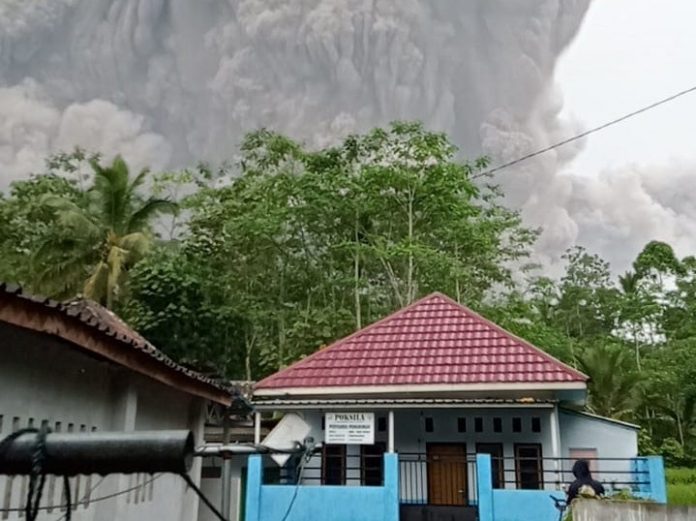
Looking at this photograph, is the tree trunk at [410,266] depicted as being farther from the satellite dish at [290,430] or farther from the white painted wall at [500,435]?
the satellite dish at [290,430]

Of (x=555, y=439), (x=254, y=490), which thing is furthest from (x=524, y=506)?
(x=254, y=490)

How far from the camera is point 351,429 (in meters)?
11.7

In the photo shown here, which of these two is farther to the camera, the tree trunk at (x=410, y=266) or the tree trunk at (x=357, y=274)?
the tree trunk at (x=357, y=274)

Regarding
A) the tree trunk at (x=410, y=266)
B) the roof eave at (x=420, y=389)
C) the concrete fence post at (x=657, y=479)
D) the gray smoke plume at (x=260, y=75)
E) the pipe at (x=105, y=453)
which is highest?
the gray smoke plume at (x=260, y=75)

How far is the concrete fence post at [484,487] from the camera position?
10297 mm

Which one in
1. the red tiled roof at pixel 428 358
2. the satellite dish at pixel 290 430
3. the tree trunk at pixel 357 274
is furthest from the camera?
the tree trunk at pixel 357 274

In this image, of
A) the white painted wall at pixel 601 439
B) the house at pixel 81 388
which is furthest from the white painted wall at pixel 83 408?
the white painted wall at pixel 601 439

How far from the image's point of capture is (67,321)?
14.6 ft

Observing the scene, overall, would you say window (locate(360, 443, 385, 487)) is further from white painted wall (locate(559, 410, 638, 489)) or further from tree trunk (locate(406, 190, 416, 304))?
tree trunk (locate(406, 190, 416, 304))

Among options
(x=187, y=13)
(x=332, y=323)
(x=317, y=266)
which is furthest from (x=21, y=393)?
(x=187, y=13)

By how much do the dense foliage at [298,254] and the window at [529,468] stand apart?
8.89 m

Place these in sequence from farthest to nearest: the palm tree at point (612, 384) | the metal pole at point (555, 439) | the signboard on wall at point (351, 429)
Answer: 1. the palm tree at point (612, 384)
2. the signboard on wall at point (351, 429)
3. the metal pole at point (555, 439)

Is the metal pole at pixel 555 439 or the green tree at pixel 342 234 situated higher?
the green tree at pixel 342 234

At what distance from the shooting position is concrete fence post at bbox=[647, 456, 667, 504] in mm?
10547
